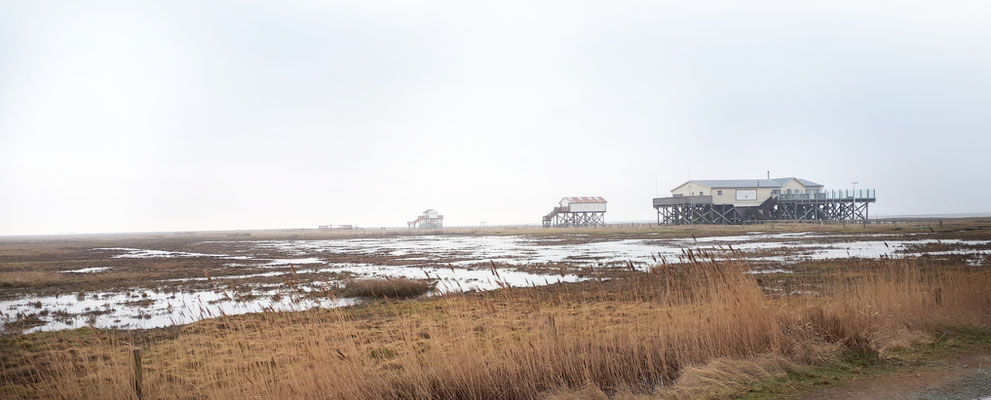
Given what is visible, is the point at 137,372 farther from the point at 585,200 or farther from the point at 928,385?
the point at 585,200

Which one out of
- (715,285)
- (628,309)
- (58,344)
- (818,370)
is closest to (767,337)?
(818,370)

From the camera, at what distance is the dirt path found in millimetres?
6695

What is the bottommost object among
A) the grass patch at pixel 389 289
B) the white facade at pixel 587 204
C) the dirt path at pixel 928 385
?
the grass patch at pixel 389 289

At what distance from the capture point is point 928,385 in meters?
7.08

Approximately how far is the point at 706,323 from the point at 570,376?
8.91 feet

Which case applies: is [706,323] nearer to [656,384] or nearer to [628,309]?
[656,384]

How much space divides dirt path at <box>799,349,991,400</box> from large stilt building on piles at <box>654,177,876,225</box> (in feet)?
260

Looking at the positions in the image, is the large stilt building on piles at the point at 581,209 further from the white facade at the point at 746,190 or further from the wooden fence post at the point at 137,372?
the wooden fence post at the point at 137,372

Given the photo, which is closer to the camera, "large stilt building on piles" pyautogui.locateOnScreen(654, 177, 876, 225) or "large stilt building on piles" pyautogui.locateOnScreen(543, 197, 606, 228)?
"large stilt building on piles" pyautogui.locateOnScreen(654, 177, 876, 225)

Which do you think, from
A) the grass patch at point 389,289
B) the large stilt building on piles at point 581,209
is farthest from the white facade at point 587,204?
the grass patch at point 389,289

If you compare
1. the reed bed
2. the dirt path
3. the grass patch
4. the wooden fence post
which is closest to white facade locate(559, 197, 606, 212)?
the grass patch

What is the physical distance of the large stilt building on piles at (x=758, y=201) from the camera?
83000 millimetres

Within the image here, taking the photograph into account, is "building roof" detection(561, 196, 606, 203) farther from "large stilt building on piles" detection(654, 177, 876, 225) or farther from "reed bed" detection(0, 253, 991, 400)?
"reed bed" detection(0, 253, 991, 400)

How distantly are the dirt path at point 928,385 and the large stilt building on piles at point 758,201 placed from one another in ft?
260
